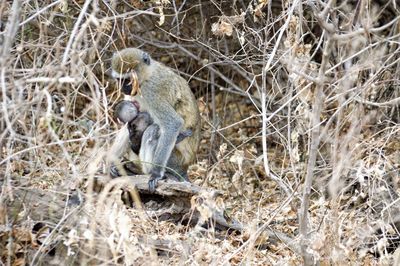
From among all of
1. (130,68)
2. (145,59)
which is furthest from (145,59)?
(130,68)

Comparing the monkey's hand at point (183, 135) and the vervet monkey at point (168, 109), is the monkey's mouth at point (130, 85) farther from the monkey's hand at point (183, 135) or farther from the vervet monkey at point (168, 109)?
the monkey's hand at point (183, 135)

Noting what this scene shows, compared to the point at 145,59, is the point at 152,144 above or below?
below

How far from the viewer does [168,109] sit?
797 cm

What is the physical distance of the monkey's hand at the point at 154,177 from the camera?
7071mm

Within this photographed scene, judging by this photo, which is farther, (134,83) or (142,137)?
(142,137)

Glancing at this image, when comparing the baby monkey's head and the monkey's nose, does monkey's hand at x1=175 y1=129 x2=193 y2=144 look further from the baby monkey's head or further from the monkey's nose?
the monkey's nose

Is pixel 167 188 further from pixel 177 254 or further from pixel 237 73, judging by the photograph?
pixel 237 73

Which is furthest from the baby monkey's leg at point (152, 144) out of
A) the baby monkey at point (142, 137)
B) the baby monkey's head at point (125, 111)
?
the baby monkey's head at point (125, 111)

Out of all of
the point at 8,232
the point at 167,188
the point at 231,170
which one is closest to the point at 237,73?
the point at 231,170

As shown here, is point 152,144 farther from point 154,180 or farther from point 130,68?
point 154,180

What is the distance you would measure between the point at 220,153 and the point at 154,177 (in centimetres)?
58

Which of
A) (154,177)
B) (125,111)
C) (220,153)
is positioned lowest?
(154,177)

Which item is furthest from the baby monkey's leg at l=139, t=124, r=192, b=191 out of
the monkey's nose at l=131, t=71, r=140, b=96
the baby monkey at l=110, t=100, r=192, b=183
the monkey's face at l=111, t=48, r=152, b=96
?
the monkey's nose at l=131, t=71, r=140, b=96

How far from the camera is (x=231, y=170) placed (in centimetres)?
874
